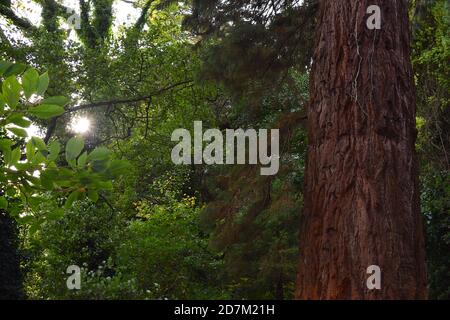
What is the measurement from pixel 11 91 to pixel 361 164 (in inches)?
96.9

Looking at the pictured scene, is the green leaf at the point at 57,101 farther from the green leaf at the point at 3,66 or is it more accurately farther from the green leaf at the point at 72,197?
the green leaf at the point at 72,197

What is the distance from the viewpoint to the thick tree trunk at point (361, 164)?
3424 mm

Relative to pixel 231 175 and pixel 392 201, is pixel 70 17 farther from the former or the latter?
pixel 392 201

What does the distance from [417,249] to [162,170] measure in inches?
608

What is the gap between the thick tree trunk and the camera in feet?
11.2

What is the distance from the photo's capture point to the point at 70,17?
745 inches

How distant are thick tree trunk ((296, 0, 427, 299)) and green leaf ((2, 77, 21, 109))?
2.33 m

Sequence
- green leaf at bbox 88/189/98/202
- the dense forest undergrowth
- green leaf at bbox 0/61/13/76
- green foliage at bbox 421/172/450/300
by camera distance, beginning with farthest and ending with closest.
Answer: green foliage at bbox 421/172/450/300 < the dense forest undergrowth < green leaf at bbox 88/189/98/202 < green leaf at bbox 0/61/13/76

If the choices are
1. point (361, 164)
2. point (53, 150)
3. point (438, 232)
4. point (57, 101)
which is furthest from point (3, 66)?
point (438, 232)

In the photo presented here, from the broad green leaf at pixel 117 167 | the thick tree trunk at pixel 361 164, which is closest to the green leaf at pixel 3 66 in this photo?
the broad green leaf at pixel 117 167

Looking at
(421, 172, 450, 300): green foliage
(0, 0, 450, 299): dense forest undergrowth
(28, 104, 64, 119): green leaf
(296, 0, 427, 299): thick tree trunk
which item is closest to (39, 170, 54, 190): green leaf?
(28, 104, 64, 119): green leaf

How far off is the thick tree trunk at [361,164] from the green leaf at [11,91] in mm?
2329

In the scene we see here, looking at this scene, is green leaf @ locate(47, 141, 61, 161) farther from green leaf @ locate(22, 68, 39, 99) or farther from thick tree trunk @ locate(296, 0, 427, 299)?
thick tree trunk @ locate(296, 0, 427, 299)

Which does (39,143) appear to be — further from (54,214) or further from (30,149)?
(54,214)
